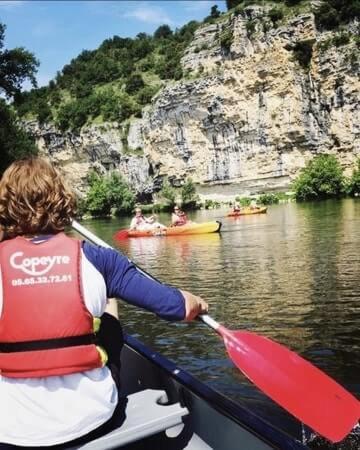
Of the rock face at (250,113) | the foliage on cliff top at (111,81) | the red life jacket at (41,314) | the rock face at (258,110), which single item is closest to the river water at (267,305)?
the red life jacket at (41,314)

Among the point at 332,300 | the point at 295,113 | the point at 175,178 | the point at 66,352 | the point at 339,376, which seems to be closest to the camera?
the point at 66,352

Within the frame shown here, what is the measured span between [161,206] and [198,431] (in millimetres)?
75253

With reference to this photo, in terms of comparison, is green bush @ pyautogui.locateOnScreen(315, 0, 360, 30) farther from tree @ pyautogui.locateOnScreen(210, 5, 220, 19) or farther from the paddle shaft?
the paddle shaft

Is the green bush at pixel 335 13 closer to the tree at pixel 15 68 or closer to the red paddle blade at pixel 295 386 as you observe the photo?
the tree at pixel 15 68

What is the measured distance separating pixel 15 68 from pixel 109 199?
5475cm

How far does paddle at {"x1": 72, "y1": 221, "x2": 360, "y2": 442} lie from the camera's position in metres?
3.35

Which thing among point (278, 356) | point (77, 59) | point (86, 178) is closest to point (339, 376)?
point (278, 356)

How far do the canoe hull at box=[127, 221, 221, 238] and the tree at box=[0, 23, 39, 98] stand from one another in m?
8.87

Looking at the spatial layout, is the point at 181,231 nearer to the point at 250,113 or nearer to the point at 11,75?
the point at 11,75

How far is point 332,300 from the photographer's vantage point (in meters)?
10.1

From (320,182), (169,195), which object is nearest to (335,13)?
(320,182)

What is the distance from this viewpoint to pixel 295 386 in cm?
350

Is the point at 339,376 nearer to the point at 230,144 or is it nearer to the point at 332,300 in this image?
the point at 332,300

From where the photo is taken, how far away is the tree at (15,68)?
26.5 meters
